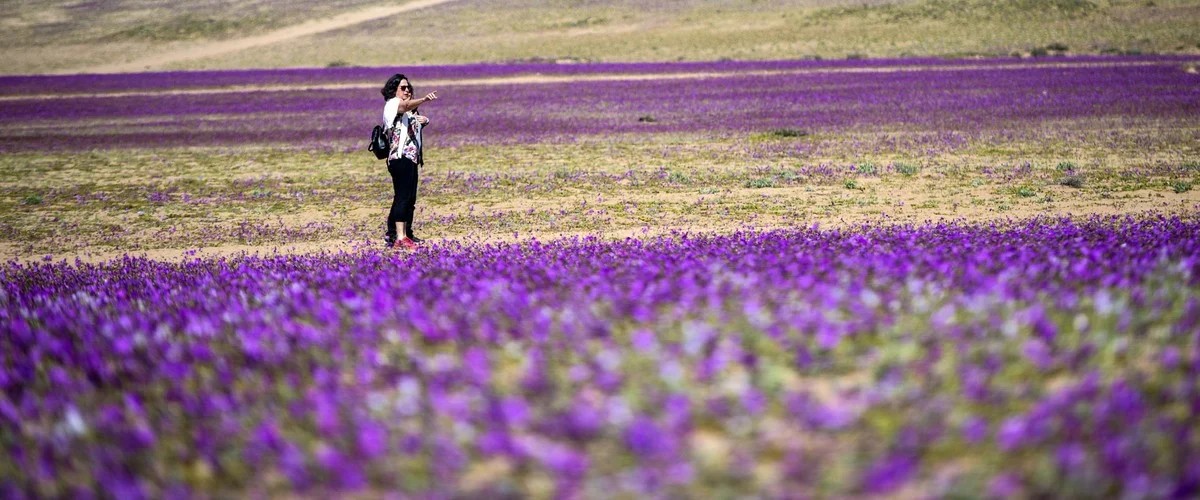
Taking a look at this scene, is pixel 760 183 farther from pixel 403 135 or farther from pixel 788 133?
pixel 788 133

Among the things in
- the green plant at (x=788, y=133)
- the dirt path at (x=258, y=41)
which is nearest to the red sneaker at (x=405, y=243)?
the green plant at (x=788, y=133)

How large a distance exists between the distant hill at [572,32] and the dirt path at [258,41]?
228mm

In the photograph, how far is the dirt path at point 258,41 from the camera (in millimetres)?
72562

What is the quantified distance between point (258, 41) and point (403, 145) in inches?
3308

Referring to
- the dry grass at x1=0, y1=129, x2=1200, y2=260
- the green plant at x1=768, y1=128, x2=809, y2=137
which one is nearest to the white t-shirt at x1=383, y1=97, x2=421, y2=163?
the dry grass at x1=0, y1=129, x2=1200, y2=260

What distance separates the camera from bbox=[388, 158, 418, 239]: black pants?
10663 millimetres

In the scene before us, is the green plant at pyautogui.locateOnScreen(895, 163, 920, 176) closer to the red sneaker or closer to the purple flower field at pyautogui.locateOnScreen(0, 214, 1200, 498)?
the red sneaker

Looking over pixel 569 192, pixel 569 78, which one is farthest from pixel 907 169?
pixel 569 78

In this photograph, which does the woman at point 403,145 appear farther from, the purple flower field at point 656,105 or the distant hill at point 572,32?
the distant hill at point 572,32

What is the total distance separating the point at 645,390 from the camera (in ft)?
8.70

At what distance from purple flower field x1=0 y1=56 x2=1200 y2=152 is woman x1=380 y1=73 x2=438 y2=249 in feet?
41.0

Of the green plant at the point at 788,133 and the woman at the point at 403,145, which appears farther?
the green plant at the point at 788,133

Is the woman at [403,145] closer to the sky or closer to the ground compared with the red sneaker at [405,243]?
closer to the sky

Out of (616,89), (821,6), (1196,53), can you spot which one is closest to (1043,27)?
(1196,53)
